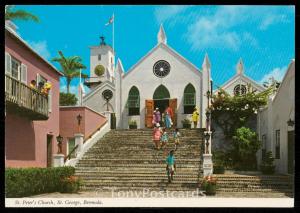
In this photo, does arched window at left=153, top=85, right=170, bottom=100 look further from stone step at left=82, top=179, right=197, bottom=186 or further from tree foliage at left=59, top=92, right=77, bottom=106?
stone step at left=82, top=179, right=197, bottom=186

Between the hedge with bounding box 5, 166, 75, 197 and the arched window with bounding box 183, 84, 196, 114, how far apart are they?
37.4ft

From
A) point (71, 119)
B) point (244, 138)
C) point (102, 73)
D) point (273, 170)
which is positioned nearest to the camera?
point (273, 170)

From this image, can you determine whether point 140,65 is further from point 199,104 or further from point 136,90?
point 199,104

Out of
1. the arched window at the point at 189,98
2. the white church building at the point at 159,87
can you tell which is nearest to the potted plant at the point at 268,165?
the white church building at the point at 159,87

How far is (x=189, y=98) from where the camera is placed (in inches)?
1108

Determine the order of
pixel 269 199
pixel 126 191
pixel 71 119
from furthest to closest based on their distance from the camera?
pixel 71 119 < pixel 126 191 < pixel 269 199

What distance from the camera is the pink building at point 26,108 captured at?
15977 millimetres

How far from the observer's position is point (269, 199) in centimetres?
1451

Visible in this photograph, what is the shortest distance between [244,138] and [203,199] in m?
6.75

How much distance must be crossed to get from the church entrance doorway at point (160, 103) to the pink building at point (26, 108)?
8058 mm

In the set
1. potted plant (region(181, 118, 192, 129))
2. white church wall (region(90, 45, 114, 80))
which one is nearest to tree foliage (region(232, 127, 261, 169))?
potted plant (region(181, 118, 192, 129))

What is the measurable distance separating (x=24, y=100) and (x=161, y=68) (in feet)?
43.6

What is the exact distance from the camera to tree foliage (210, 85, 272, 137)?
934 inches

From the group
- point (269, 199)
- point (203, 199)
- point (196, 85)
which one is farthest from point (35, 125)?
point (196, 85)
